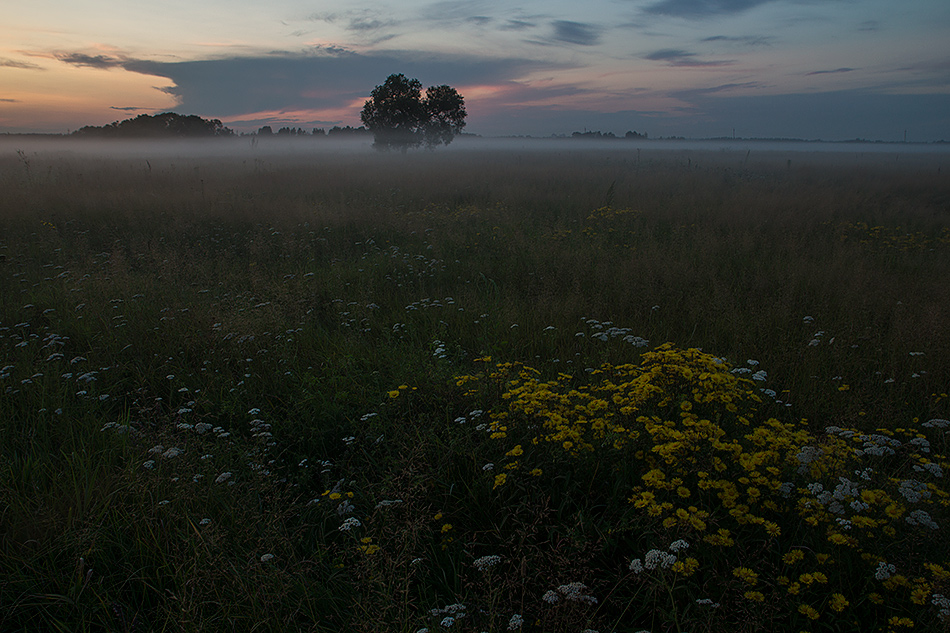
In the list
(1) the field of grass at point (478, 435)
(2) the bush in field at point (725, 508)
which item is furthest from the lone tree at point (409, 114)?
(2) the bush in field at point (725, 508)

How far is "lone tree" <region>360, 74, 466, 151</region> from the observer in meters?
36.8

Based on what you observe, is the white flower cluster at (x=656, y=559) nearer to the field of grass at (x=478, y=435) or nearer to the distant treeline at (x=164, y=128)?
the field of grass at (x=478, y=435)

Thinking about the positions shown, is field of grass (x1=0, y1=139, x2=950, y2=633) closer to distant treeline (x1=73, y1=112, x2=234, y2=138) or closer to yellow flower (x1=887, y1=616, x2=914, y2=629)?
yellow flower (x1=887, y1=616, x2=914, y2=629)

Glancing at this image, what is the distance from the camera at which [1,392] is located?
3.69m

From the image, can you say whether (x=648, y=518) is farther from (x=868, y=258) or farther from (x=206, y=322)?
(x=868, y=258)

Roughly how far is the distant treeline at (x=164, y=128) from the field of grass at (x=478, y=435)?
8151 centimetres

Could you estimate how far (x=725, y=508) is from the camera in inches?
93.9

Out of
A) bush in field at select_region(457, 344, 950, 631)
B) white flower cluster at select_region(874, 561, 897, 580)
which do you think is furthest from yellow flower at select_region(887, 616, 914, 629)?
white flower cluster at select_region(874, 561, 897, 580)

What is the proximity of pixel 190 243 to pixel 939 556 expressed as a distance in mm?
10422

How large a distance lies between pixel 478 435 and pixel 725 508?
1.47 m

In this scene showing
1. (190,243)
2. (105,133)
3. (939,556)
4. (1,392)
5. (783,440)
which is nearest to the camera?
(939,556)

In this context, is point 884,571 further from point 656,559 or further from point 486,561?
point 486,561

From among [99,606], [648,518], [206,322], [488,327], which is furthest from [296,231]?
[648,518]

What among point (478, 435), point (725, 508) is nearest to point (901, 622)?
point (725, 508)
